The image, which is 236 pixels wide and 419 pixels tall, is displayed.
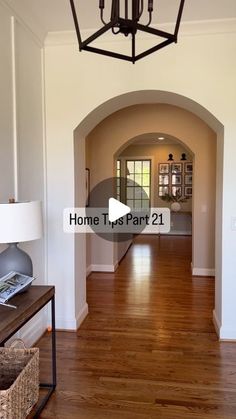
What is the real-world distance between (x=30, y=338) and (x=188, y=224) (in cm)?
742

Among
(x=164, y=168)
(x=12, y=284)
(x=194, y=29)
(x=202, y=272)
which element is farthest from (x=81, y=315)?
(x=164, y=168)

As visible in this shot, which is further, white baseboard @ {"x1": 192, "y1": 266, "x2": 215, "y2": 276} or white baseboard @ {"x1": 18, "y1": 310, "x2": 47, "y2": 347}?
white baseboard @ {"x1": 192, "y1": 266, "x2": 215, "y2": 276}

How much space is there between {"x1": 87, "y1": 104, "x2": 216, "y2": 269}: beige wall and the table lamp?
3.43 metres

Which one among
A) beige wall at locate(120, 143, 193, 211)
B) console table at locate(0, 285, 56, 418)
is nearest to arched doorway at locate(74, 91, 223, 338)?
console table at locate(0, 285, 56, 418)

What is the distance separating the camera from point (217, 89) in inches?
120

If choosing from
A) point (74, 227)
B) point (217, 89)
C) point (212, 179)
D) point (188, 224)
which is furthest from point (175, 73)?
point (188, 224)

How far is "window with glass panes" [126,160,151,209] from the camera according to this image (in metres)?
9.97

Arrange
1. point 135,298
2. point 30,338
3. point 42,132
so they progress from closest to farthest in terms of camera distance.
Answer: point 30,338
point 42,132
point 135,298

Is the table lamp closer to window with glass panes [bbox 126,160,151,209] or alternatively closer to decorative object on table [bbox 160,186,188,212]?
decorative object on table [bbox 160,186,188,212]

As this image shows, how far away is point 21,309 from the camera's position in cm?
199

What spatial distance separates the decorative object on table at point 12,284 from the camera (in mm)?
2053

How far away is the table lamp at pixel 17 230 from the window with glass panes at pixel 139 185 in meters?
7.74

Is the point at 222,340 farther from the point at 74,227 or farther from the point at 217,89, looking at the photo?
the point at 217,89

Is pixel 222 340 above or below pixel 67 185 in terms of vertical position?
below
